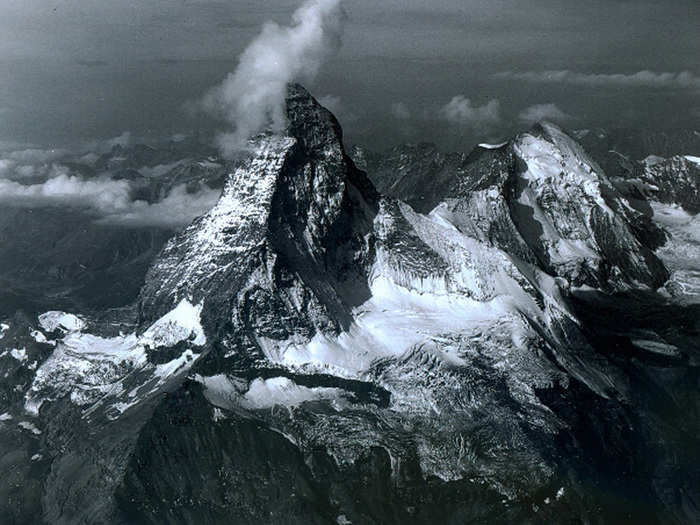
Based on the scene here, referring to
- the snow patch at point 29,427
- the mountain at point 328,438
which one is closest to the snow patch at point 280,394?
the mountain at point 328,438

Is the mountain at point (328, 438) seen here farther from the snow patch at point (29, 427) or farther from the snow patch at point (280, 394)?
the snow patch at point (29, 427)

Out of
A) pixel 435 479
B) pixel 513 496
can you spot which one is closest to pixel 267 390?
pixel 435 479

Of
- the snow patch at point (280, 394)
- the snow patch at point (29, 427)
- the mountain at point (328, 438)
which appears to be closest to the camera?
the mountain at point (328, 438)

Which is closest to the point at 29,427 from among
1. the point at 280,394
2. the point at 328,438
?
the point at 280,394

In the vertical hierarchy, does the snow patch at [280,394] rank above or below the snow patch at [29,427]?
below

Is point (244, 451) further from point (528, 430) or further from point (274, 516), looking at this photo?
point (528, 430)

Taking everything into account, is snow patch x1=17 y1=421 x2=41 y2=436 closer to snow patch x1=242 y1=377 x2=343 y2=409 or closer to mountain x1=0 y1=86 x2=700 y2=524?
mountain x1=0 y1=86 x2=700 y2=524

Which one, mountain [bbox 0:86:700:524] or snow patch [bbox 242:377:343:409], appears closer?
mountain [bbox 0:86:700:524]

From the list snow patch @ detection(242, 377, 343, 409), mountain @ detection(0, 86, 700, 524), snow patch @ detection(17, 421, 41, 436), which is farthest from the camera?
snow patch @ detection(17, 421, 41, 436)

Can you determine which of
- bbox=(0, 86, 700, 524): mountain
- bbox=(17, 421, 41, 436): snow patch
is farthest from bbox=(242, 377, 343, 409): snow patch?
bbox=(17, 421, 41, 436): snow patch

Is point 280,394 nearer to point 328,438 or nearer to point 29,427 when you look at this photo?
point 328,438

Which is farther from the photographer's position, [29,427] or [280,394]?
[29,427]
